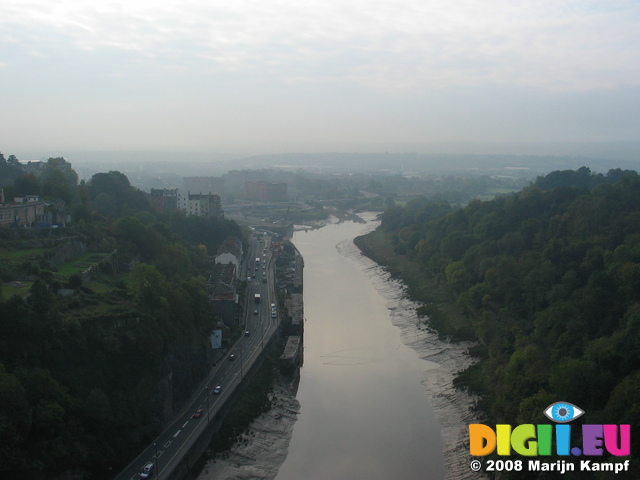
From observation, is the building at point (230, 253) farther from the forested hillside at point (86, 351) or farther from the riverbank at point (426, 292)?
the riverbank at point (426, 292)

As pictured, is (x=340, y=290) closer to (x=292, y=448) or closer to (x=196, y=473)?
(x=292, y=448)

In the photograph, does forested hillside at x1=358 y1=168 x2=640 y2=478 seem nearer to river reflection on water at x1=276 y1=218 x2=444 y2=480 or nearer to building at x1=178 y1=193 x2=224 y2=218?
river reflection on water at x1=276 y1=218 x2=444 y2=480

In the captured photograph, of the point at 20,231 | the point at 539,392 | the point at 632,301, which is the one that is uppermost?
the point at 20,231

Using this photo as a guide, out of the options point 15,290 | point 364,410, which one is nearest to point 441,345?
point 364,410

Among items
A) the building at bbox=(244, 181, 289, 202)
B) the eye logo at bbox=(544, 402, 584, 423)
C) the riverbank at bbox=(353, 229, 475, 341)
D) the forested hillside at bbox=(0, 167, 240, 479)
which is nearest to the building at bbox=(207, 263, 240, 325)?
the forested hillside at bbox=(0, 167, 240, 479)

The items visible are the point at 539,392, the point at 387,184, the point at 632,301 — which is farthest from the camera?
the point at 387,184

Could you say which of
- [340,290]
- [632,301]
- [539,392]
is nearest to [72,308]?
[539,392]

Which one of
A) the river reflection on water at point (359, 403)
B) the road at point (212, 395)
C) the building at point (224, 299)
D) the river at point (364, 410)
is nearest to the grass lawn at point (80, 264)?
the building at point (224, 299)
